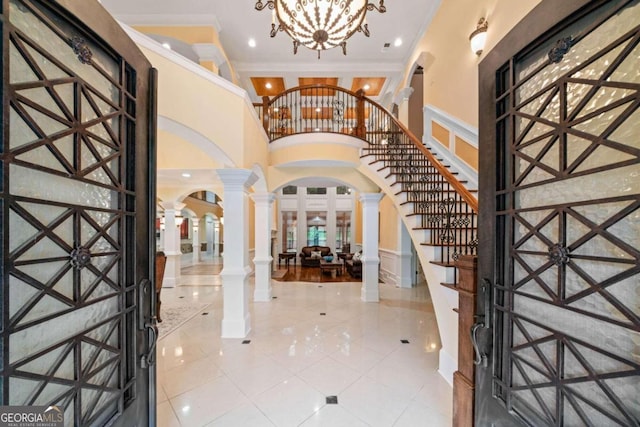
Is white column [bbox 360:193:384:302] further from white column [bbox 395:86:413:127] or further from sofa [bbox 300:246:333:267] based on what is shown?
sofa [bbox 300:246:333:267]

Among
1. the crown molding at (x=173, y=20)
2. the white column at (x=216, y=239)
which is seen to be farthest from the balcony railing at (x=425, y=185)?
the white column at (x=216, y=239)

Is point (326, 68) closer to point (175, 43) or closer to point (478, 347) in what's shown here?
point (175, 43)

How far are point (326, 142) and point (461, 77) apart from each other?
2.49 meters

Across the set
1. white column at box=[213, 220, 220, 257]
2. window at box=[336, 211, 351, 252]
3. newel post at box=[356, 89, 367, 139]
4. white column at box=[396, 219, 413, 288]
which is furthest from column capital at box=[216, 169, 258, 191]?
white column at box=[213, 220, 220, 257]

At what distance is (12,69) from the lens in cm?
81

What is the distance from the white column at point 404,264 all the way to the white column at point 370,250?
5.04ft

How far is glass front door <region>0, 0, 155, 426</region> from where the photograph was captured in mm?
815

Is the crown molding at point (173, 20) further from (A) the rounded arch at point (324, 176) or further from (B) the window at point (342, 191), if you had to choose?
(B) the window at point (342, 191)

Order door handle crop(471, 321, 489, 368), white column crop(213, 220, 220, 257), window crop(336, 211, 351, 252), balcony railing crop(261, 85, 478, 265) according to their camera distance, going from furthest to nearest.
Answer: white column crop(213, 220, 220, 257) → window crop(336, 211, 351, 252) → balcony railing crop(261, 85, 478, 265) → door handle crop(471, 321, 489, 368)

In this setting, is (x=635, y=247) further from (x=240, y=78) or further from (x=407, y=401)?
(x=240, y=78)

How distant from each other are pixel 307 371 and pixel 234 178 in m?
2.58

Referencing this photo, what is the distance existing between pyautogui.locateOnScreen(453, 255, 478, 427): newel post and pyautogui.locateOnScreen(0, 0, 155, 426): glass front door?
179 cm

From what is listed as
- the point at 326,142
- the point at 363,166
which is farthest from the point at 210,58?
the point at 363,166

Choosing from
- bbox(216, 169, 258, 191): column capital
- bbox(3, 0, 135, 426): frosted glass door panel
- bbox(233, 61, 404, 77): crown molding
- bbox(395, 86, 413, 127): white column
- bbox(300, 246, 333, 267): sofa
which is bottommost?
bbox(300, 246, 333, 267): sofa
